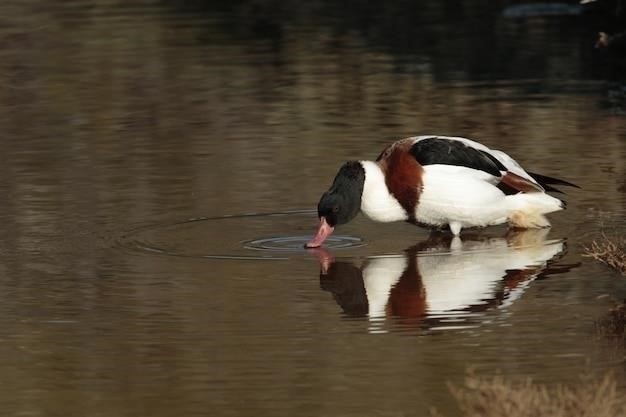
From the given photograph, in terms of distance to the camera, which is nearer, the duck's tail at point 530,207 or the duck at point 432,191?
the duck at point 432,191

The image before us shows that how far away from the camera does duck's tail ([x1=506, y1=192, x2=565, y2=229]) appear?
13688mm

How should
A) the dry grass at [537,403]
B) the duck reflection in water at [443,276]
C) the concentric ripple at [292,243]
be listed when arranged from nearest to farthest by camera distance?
the dry grass at [537,403], the duck reflection in water at [443,276], the concentric ripple at [292,243]

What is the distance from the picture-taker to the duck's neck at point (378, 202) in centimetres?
1341

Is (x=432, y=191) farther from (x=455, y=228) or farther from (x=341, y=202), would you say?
(x=341, y=202)

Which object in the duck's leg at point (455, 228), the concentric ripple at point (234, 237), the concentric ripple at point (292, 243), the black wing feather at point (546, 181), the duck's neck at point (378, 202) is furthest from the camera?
the black wing feather at point (546, 181)

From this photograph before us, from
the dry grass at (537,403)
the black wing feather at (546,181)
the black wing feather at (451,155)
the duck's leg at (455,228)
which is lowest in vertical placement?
the duck's leg at (455,228)

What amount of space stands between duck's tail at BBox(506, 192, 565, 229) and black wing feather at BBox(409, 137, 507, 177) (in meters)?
0.23

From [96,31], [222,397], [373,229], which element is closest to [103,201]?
[373,229]

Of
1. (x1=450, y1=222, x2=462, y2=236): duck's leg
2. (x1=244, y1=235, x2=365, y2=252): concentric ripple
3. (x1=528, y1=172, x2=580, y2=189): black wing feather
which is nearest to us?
(x1=244, y1=235, x2=365, y2=252): concentric ripple

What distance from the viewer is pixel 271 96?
20531 millimetres

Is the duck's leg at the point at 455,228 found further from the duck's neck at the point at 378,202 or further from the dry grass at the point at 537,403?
the dry grass at the point at 537,403

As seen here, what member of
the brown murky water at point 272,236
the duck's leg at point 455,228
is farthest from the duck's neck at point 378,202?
the duck's leg at point 455,228

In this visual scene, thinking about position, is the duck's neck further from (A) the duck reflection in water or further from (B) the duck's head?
(A) the duck reflection in water

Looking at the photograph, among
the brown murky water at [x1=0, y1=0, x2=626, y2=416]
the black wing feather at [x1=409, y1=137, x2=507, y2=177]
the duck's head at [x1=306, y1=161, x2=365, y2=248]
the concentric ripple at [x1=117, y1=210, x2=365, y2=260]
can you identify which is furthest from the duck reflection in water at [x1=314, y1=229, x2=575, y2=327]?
the black wing feather at [x1=409, y1=137, x2=507, y2=177]
